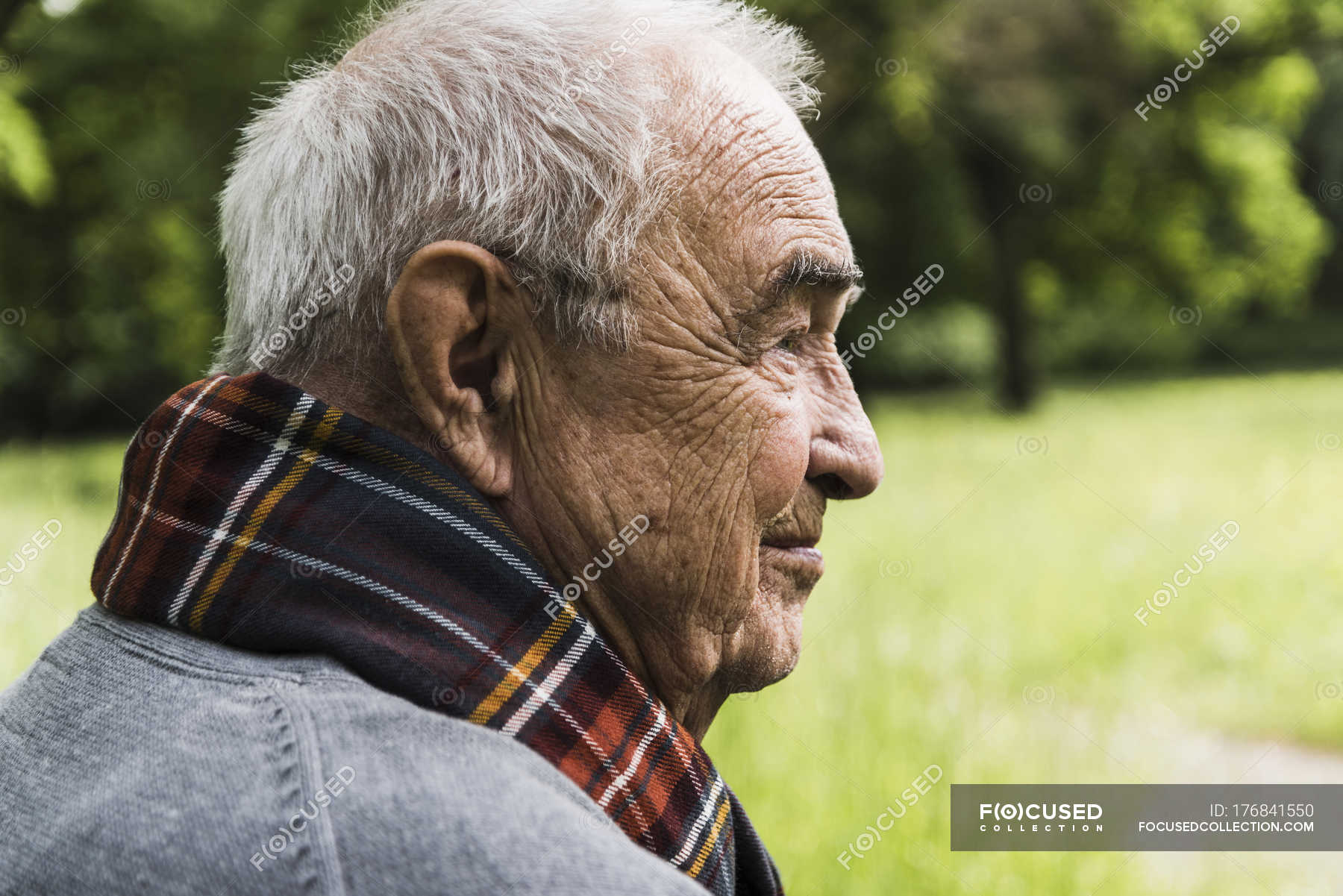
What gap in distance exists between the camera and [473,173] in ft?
5.00

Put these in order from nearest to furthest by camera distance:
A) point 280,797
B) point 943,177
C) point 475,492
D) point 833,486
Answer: point 280,797 < point 475,492 < point 833,486 < point 943,177

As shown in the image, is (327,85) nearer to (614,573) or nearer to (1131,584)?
(614,573)

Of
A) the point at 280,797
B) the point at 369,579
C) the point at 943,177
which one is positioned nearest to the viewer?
the point at 280,797

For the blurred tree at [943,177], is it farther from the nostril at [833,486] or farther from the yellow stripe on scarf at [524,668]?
the yellow stripe on scarf at [524,668]

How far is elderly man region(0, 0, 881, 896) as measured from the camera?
1.15 metres

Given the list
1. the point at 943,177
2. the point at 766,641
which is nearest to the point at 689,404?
the point at 766,641

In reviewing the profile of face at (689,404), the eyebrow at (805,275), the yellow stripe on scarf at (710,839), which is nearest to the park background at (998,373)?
the profile of face at (689,404)

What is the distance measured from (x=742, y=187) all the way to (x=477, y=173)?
0.39 m

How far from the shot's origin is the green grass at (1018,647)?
405 cm

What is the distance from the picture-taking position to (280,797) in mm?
1116

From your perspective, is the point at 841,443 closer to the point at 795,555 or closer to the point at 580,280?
the point at 795,555

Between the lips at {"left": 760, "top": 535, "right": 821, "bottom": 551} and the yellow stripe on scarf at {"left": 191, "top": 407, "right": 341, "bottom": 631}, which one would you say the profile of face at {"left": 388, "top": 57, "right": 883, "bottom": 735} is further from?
the yellow stripe on scarf at {"left": 191, "top": 407, "right": 341, "bottom": 631}

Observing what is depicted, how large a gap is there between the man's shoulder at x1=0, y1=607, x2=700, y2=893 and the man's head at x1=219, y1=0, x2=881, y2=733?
0.41m

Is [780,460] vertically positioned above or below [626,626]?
above
